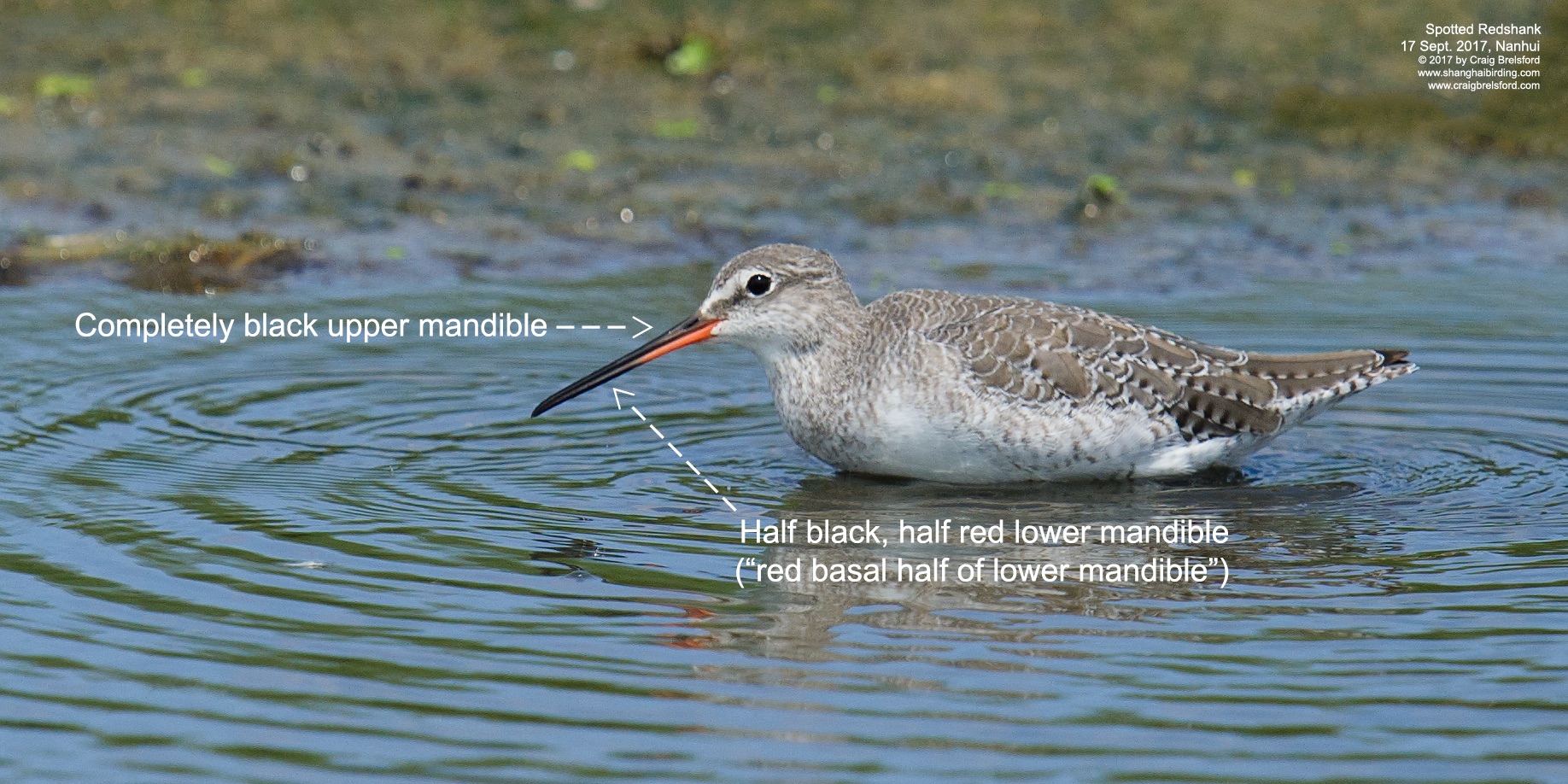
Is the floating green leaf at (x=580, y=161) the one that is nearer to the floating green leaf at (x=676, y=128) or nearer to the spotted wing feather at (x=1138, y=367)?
the floating green leaf at (x=676, y=128)

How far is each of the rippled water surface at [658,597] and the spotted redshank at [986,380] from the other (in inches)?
8.8

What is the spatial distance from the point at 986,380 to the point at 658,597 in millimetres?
2541

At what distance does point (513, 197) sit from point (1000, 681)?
8844 millimetres

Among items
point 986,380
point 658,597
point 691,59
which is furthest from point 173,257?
point 658,597

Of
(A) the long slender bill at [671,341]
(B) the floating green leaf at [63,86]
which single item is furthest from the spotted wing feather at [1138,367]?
(B) the floating green leaf at [63,86]

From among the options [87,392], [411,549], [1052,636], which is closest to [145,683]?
[411,549]

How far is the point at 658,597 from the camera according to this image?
26.3 feet

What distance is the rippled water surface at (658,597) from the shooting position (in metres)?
6.49

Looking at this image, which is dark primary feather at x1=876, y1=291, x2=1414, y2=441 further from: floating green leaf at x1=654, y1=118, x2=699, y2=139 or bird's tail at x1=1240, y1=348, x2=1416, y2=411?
floating green leaf at x1=654, y1=118, x2=699, y2=139

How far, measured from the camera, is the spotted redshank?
9.92m

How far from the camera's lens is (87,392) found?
36.5ft

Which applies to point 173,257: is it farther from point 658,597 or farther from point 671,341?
point 658,597

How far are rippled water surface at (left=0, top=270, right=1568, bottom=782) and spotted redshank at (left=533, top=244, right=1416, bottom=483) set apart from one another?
0.22m

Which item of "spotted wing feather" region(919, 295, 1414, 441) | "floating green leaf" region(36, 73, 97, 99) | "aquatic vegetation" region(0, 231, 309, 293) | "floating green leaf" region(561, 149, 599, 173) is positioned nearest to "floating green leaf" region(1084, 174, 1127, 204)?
"floating green leaf" region(561, 149, 599, 173)
